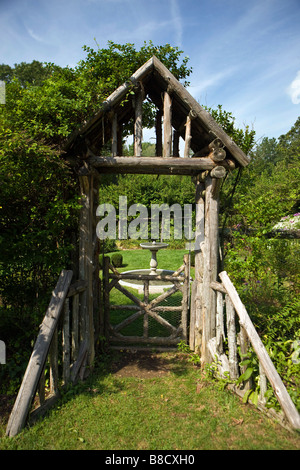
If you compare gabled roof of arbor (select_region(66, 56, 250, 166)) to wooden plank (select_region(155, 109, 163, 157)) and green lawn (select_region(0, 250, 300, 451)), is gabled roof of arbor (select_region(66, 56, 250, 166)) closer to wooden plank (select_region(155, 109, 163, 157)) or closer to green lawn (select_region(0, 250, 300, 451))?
wooden plank (select_region(155, 109, 163, 157))

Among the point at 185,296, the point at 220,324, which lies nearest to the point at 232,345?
the point at 220,324

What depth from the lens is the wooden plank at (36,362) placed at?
301 cm

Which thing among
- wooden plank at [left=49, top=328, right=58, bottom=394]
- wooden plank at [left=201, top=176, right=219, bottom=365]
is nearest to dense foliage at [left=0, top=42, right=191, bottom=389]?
wooden plank at [left=49, top=328, right=58, bottom=394]

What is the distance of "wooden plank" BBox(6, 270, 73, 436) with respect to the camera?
301cm

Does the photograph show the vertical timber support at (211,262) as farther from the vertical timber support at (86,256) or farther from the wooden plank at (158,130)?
the vertical timber support at (86,256)

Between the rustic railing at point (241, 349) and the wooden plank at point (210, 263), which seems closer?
the rustic railing at point (241, 349)

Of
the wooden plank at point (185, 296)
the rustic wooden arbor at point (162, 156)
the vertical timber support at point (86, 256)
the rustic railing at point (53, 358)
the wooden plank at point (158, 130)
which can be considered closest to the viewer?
the rustic railing at point (53, 358)

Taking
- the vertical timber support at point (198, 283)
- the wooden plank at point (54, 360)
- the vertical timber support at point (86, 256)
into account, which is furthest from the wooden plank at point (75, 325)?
the vertical timber support at point (198, 283)

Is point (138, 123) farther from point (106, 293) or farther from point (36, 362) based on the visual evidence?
point (36, 362)

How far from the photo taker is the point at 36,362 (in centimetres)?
326

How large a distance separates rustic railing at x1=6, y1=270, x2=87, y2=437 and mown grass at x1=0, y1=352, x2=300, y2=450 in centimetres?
15
